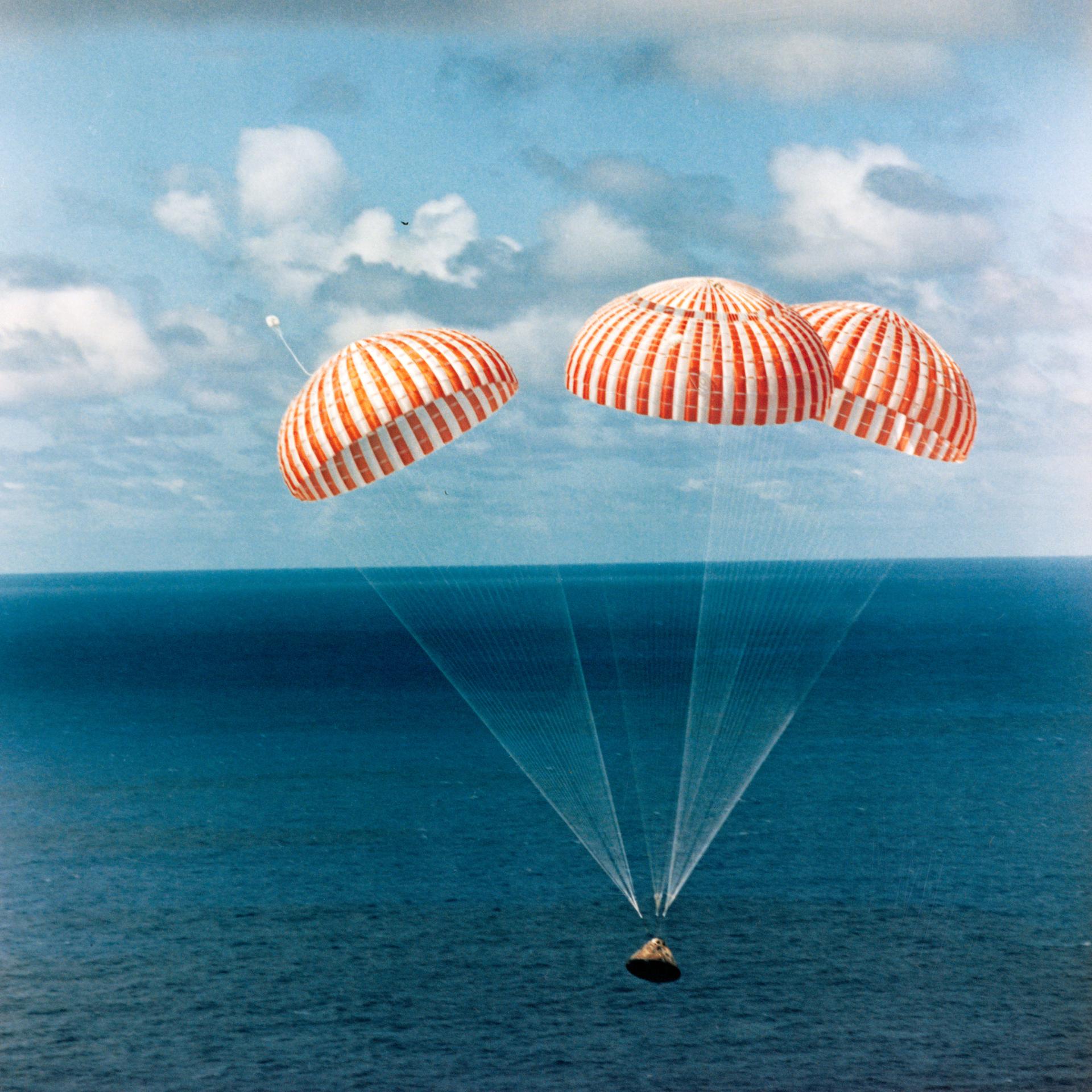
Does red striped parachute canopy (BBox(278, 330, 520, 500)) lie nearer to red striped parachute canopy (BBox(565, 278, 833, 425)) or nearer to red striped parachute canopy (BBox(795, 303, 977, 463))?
red striped parachute canopy (BBox(565, 278, 833, 425))

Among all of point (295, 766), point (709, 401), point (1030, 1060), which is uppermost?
point (709, 401)

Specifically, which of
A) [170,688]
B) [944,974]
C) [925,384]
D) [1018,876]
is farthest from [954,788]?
[170,688]

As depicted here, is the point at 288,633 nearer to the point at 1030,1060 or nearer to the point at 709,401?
the point at 1030,1060

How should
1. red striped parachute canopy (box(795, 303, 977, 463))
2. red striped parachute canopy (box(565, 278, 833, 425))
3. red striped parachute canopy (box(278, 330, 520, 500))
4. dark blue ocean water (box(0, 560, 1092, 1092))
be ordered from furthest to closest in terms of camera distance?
dark blue ocean water (box(0, 560, 1092, 1092)) < red striped parachute canopy (box(795, 303, 977, 463)) < red striped parachute canopy (box(278, 330, 520, 500)) < red striped parachute canopy (box(565, 278, 833, 425))

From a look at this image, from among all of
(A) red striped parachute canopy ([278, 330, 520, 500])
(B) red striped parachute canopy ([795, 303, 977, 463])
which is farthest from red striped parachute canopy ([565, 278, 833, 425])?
(A) red striped parachute canopy ([278, 330, 520, 500])

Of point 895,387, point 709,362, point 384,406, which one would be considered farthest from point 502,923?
point 709,362

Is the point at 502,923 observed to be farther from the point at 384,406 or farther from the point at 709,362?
the point at 709,362
